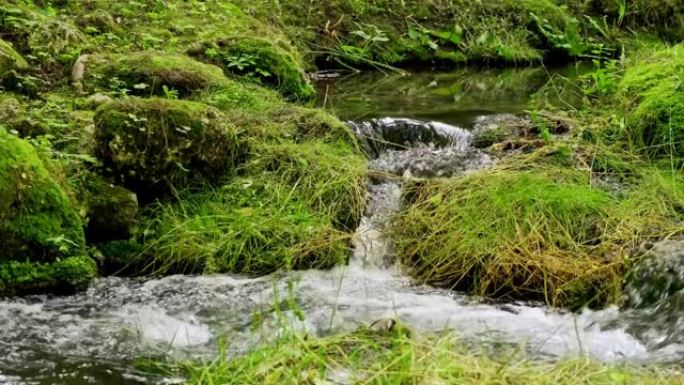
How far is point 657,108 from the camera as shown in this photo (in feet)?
16.1

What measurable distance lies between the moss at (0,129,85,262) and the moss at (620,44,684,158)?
340 cm

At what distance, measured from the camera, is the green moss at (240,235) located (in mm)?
3787

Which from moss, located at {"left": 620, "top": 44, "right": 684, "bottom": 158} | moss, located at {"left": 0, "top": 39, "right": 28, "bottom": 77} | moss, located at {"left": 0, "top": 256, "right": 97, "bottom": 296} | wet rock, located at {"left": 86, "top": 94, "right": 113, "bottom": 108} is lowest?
moss, located at {"left": 0, "top": 256, "right": 97, "bottom": 296}

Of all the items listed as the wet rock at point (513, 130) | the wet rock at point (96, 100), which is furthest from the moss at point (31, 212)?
the wet rock at point (513, 130)

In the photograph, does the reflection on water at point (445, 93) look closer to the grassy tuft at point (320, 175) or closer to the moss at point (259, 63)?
the moss at point (259, 63)

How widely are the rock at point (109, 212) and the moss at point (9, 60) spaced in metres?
1.39

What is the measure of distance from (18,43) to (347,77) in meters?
3.34

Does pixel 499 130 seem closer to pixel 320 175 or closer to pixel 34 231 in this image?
pixel 320 175

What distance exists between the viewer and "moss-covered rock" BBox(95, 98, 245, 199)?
12.8 ft

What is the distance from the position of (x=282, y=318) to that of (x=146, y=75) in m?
2.78

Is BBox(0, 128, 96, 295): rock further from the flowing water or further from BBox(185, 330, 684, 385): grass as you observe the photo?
BBox(185, 330, 684, 385): grass

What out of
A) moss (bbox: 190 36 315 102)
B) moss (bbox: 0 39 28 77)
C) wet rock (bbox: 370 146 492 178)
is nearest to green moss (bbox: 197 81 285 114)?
moss (bbox: 190 36 315 102)

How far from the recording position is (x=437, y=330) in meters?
3.22

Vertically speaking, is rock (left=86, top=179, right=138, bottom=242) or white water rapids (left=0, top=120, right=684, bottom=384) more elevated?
rock (left=86, top=179, right=138, bottom=242)
